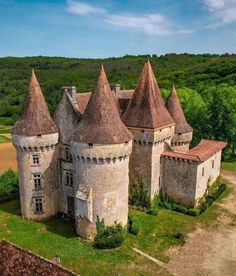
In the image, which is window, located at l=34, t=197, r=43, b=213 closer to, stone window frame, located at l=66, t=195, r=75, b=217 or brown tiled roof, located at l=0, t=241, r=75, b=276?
stone window frame, located at l=66, t=195, r=75, b=217

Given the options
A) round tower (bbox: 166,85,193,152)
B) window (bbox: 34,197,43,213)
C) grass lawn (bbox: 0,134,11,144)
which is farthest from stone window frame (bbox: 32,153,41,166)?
grass lawn (bbox: 0,134,11,144)

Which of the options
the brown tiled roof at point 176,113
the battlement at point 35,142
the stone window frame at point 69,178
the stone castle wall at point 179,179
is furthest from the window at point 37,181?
the brown tiled roof at point 176,113

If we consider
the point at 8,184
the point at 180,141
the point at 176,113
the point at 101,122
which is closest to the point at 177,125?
the point at 176,113

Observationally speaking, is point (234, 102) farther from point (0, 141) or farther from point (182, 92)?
point (0, 141)

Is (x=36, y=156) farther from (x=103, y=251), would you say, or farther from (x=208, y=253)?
(x=208, y=253)

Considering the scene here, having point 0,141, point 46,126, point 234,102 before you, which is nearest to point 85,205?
point 46,126
